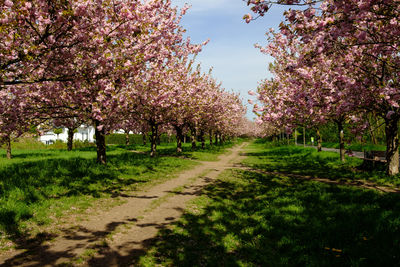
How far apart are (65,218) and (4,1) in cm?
595

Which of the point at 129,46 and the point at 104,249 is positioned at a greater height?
the point at 129,46

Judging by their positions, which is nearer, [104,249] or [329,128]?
[104,249]

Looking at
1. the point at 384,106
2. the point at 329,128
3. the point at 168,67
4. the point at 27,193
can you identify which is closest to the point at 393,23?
the point at 384,106

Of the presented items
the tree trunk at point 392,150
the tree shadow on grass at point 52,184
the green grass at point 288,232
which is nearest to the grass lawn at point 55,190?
the tree shadow on grass at point 52,184

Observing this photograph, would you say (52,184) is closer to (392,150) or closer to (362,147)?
(392,150)

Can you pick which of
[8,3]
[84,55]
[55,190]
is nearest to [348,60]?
[84,55]

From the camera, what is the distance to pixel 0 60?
734cm

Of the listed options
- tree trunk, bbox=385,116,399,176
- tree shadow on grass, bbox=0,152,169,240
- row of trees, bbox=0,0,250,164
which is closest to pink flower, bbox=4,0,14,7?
row of trees, bbox=0,0,250,164

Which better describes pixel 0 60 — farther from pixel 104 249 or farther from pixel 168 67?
pixel 168 67

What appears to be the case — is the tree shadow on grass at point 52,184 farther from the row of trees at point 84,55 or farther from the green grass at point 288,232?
the green grass at point 288,232

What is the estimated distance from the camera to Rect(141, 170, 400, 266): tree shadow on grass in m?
4.77

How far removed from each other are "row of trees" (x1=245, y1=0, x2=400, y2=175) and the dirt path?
5.84 m

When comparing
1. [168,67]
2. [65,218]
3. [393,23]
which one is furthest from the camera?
[168,67]

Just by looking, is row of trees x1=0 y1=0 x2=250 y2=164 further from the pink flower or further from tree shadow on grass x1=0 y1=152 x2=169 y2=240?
tree shadow on grass x1=0 y1=152 x2=169 y2=240
